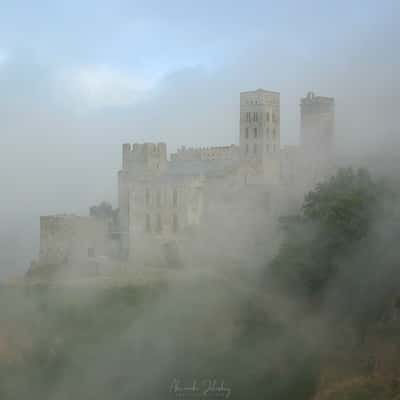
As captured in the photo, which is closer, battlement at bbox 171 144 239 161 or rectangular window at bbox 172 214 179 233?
rectangular window at bbox 172 214 179 233

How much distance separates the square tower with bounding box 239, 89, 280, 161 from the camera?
52.2 metres

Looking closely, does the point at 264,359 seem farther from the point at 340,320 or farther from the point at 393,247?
the point at 393,247

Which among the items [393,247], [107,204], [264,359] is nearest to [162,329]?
[264,359]

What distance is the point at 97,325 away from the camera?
41125mm

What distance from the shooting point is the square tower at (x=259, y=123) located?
52.2m

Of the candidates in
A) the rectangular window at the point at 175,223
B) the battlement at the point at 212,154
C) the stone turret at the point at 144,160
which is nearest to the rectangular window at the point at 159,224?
the rectangular window at the point at 175,223

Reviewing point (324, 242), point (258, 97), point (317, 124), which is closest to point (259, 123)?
point (258, 97)

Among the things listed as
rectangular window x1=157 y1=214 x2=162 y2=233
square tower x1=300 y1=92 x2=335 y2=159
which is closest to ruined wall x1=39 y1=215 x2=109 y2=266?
rectangular window x1=157 y1=214 x2=162 y2=233

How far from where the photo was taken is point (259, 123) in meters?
52.7

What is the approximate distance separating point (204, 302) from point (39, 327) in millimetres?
8001

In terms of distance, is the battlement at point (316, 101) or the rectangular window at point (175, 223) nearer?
the rectangular window at point (175, 223)

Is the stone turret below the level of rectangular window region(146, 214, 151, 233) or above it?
above

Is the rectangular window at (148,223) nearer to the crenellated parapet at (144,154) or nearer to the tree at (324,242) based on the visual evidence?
the crenellated parapet at (144,154)

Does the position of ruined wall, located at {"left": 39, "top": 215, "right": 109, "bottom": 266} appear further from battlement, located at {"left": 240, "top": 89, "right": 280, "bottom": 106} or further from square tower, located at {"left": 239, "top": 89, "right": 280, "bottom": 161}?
battlement, located at {"left": 240, "top": 89, "right": 280, "bottom": 106}
